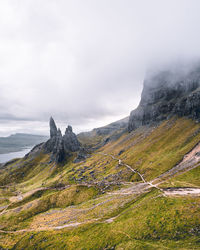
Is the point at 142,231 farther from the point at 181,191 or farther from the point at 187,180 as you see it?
the point at 187,180

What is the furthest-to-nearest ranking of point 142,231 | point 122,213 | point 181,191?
point 181,191, point 122,213, point 142,231

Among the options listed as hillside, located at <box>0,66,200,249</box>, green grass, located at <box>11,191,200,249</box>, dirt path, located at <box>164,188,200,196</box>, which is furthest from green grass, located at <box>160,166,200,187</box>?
green grass, located at <box>11,191,200,249</box>

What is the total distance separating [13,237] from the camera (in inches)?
2329

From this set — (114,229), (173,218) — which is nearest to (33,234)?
(114,229)

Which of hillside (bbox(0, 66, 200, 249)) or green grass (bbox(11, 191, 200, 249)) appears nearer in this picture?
green grass (bbox(11, 191, 200, 249))

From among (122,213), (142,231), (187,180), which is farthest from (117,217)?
(187,180)

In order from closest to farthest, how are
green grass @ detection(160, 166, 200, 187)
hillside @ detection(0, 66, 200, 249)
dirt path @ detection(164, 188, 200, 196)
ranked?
1. hillside @ detection(0, 66, 200, 249)
2. dirt path @ detection(164, 188, 200, 196)
3. green grass @ detection(160, 166, 200, 187)

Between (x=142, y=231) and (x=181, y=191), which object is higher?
(x=181, y=191)


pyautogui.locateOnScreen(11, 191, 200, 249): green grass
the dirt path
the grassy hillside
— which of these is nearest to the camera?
pyautogui.locateOnScreen(11, 191, 200, 249): green grass

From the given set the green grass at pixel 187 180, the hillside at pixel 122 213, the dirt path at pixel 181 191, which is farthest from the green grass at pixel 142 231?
the green grass at pixel 187 180

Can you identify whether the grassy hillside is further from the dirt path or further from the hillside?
the dirt path

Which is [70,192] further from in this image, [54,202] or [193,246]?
[193,246]

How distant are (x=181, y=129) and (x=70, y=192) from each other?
12832 centimetres

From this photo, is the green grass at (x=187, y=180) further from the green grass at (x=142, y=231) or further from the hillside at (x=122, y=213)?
the green grass at (x=142, y=231)
